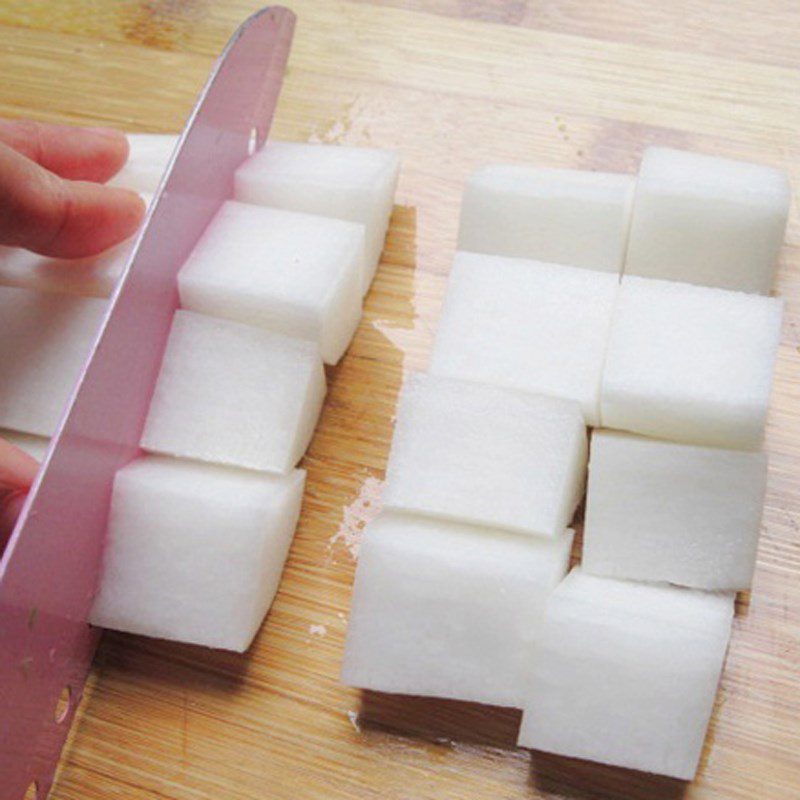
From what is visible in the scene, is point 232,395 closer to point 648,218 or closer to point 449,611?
point 449,611

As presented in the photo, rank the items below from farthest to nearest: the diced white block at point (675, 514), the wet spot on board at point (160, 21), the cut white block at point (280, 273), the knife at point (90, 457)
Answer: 1. the wet spot on board at point (160, 21)
2. the cut white block at point (280, 273)
3. the diced white block at point (675, 514)
4. the knife at point (90, 457)

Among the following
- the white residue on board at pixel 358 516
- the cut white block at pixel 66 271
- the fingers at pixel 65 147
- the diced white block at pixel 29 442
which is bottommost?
the white residue on board at pixel 358 516

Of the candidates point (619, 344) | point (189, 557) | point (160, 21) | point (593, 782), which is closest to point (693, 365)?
point (619, 344)

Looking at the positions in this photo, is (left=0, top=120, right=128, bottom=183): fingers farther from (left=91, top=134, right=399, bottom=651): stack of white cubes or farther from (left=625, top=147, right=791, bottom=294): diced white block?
(left=625, top=147, right=791, bottom=294): diced white block

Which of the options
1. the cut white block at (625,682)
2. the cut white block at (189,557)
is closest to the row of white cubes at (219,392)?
the cut white block at (189,557)

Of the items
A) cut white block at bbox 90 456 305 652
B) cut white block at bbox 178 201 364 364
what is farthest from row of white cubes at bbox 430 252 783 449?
cut white block at bbox 90 456 305 652

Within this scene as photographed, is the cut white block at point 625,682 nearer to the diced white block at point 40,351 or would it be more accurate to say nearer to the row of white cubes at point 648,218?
the row of white cubes at point 648,218
